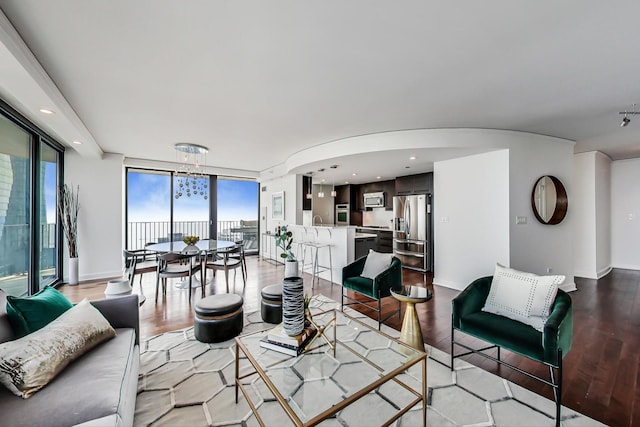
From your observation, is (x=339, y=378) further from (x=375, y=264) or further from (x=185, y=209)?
(x=185, y=209)

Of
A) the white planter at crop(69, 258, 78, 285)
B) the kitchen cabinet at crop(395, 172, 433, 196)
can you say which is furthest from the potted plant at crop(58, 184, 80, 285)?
the kitchen cabinet at crop(395, 172, 433, 196)

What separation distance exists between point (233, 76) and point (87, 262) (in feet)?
16.9

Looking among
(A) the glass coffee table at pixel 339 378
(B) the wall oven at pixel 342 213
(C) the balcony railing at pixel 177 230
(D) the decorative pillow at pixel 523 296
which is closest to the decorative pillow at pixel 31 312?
(A) the glass coffee table at pixel 339 378

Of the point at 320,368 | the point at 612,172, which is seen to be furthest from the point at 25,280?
the point at 612,172

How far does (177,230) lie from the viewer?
7227 millimetres

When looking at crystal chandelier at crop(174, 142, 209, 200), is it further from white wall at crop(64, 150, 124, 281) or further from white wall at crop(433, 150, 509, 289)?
white wall at crop(433, 150, 509, 289)

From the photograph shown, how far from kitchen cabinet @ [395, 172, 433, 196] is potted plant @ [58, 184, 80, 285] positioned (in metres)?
6.84

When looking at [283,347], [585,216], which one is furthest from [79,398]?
[585,216]

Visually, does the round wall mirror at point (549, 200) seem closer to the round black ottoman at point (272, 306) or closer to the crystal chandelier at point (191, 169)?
the round black ottoman at point (272, 306)

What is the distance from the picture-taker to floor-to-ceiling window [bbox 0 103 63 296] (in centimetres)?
303

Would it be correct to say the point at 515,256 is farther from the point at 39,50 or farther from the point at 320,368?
the point at 39,50

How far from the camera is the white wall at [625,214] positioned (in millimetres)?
5703

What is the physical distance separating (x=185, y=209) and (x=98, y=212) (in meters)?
2.00

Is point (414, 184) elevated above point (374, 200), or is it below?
above
